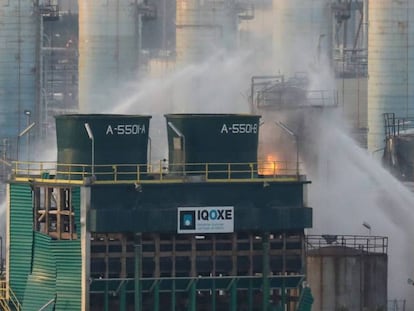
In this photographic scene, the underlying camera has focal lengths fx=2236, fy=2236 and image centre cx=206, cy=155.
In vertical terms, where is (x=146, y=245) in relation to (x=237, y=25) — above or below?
below

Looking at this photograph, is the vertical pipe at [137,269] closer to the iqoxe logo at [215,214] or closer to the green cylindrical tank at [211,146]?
the iqoxe logo at [215,214]

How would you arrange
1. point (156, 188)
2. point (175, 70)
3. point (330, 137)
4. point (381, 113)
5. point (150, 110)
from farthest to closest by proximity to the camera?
point (175, 70), point (381, 113), point (150, 110), point (330, 137), point (156, 188)

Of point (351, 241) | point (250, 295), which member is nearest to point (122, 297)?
point (250, 295)

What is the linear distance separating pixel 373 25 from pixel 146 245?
162ft

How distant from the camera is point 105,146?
56906 millimetres

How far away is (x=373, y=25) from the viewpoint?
341 feet

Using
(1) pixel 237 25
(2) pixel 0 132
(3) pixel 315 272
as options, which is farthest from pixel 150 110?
(3) pixel 315 272

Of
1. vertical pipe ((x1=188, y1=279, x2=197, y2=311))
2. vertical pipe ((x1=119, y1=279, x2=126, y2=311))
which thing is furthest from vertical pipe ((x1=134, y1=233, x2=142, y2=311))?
vertical pipe ((x1=188, y1=279, x2=197, y2=311))

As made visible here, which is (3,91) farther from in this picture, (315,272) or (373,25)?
(315,272)

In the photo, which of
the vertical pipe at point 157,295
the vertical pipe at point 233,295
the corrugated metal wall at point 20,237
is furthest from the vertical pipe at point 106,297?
the vertical pipe at point 233,295

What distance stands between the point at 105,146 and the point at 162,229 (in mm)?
2659

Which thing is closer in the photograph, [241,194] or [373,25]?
[241,194]

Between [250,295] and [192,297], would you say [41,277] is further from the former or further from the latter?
[250,295]

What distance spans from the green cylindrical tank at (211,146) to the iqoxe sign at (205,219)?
3.39ft
